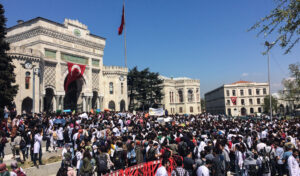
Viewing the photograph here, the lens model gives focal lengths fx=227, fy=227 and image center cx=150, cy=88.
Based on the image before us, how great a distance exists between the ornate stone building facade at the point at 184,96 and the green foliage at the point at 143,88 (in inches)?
332

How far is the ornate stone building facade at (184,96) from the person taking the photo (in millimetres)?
56312

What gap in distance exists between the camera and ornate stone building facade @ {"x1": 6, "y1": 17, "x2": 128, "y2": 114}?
25953 mm

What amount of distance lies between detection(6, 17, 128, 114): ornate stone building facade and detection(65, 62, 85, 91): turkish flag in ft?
4.17

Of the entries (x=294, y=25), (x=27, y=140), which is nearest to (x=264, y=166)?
(x=294, y=25)

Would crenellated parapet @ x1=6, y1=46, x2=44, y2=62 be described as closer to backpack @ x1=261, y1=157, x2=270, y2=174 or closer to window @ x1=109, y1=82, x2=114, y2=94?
window @ x1=109, y1=82, x2=114, y2=94

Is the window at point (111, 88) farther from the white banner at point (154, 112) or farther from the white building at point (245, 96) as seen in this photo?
the white building at point (245, 96)

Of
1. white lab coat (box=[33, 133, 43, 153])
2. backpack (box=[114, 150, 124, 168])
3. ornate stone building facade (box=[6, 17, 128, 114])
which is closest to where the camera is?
backpack (box=[114, 150, 124, 168])

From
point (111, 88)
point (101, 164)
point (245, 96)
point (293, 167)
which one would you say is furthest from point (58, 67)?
point (245, 96)

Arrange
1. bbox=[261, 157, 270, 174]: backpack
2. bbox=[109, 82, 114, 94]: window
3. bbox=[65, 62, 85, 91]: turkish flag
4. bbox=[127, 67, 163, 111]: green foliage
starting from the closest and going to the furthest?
bbox=[261, 157, 270, 174]: backpack, bbox=[65, 62, 85, 91]: turkish flag, bbox=[109, 82, 114, 94]: window, bbox=[127, 67, 163, 111]: green foliage

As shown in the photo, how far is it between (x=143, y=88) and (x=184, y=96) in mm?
13838

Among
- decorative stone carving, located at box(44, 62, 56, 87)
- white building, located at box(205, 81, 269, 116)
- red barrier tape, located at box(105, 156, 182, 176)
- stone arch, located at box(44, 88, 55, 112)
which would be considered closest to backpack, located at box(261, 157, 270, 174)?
red barrier tape, located at box(105, 156, 182, 176)

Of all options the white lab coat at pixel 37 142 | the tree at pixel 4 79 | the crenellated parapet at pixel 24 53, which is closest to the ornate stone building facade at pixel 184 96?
the crenellated parapet at pixel 24 53

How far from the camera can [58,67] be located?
30.8 m

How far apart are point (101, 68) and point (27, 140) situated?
27434mm
